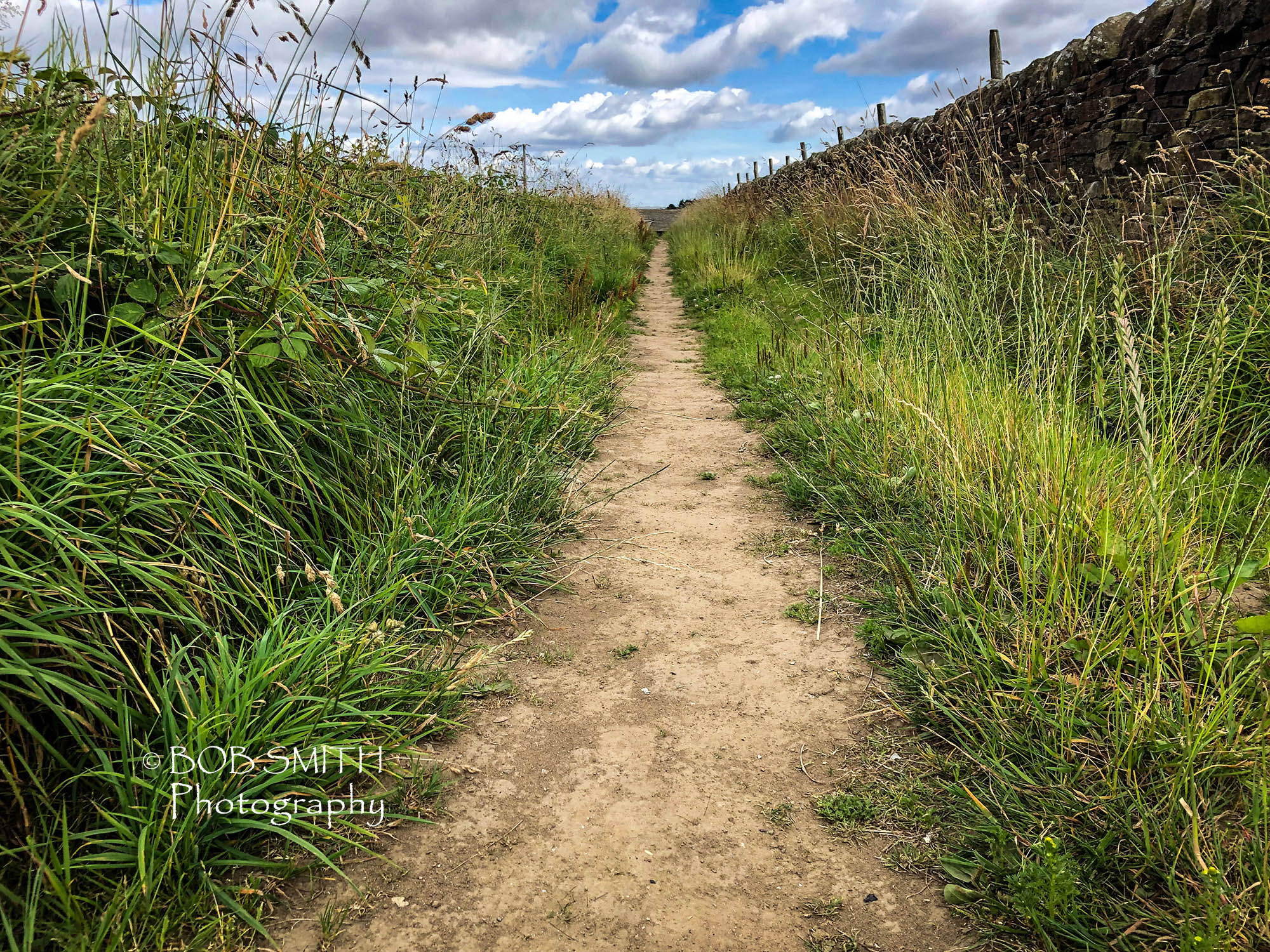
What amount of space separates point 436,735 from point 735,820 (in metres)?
0.90

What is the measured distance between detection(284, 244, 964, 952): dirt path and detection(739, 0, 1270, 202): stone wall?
144 inches

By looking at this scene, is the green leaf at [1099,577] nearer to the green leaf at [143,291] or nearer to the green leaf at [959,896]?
the green leaf at [959,896]

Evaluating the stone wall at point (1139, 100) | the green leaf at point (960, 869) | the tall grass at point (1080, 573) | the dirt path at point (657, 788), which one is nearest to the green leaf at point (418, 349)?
the dirt path at point (657, 788)

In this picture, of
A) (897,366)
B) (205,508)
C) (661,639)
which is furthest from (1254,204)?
(205,508)

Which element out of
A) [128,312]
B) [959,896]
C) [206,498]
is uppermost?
[128,312]

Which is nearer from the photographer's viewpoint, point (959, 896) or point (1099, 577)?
point (959, 896)

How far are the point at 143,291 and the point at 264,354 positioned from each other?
370 mm

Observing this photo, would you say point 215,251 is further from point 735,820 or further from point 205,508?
point 735,820

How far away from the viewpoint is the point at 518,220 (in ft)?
27.6

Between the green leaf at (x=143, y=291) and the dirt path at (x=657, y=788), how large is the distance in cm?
160

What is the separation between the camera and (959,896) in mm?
1660

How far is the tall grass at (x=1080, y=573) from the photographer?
5.13 ft

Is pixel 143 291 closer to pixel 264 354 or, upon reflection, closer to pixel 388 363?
pixel 264 354

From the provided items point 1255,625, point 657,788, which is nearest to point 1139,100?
point 1255,625
